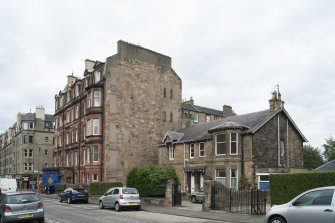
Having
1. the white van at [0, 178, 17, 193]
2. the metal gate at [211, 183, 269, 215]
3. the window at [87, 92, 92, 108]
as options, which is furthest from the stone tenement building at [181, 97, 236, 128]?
the metal gate at [211, 183, 269, 215]

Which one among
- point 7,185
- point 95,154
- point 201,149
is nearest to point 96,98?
point 95,154

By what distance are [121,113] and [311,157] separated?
1345 inches

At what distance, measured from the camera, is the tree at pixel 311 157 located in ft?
204

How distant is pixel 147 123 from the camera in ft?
159

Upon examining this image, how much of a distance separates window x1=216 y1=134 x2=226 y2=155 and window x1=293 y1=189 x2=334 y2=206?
2312cm

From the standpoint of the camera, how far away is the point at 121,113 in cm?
4606

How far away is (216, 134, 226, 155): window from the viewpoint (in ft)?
119

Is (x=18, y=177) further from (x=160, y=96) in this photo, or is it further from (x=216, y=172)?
(x=216, y=172)

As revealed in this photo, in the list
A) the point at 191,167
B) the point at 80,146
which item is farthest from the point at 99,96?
the point at 191,167

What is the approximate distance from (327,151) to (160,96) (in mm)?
36236

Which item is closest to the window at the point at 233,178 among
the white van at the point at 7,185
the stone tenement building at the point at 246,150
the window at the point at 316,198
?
the stone tenement building at the point at 246,150

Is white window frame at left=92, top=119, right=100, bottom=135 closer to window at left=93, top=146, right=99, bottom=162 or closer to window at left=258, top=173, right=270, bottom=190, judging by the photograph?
window at left=93, top=146, right=99, bottom=162

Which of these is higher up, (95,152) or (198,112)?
(198,112)

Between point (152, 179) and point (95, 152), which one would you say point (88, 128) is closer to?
point (95, 152)
